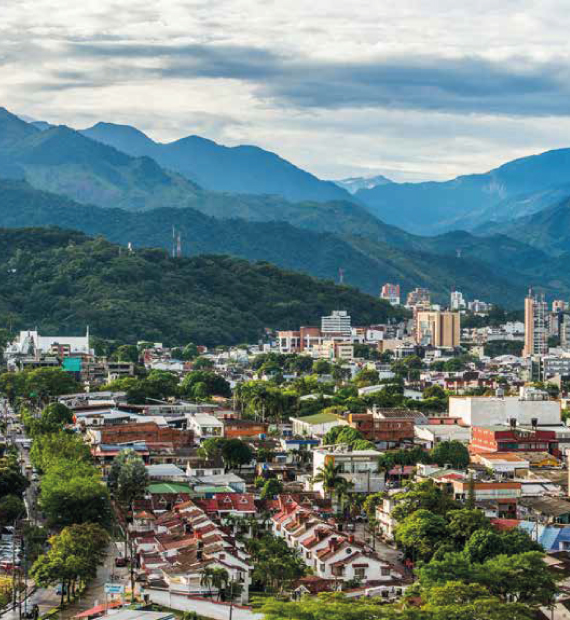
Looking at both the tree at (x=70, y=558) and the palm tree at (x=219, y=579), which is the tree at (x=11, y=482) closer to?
the tree at (x=70, y=558)

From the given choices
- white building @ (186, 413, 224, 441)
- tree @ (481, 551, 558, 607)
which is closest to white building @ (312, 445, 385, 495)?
white building @ (186, 413, 224, 441)

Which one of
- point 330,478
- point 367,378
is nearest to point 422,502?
point 330,478

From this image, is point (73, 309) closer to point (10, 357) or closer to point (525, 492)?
point (10, 357)

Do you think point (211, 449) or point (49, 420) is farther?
point (49, 420)

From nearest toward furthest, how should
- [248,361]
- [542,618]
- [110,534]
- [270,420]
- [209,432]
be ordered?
1. [542,618]
2. [110,534]
3. [209,432]
4. [270,420]
5. [248,361]

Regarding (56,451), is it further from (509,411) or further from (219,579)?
(509,411)

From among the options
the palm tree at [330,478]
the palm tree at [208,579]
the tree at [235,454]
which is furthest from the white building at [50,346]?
the palm tree at [208,579]

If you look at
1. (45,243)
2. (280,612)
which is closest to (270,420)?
(280,612)
